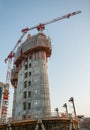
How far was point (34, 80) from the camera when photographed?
6394 cm


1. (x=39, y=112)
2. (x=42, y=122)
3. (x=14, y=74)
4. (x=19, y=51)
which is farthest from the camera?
(x=14, y=74)

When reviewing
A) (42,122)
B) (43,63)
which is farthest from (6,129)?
(43,63)

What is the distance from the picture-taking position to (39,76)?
63750 mm

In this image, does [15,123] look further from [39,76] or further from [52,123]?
[39,76]

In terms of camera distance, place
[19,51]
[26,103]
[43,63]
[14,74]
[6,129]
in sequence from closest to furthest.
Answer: [6,129] → [26,103] → [43,63] → [19,51] → [14,74]

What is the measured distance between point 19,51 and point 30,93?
25.7m

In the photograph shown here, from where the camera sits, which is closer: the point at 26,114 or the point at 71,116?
the point at 71,116

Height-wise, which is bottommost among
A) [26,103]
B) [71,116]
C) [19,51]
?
[71,116]

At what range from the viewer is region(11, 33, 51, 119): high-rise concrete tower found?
192ft

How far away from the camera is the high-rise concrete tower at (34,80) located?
5841 cm

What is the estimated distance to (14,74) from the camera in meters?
90.1

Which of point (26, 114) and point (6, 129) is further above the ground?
point (26, 114)

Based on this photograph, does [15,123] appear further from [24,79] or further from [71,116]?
[24,79]

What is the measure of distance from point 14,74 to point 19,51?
1730 centimetres
